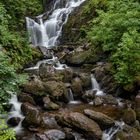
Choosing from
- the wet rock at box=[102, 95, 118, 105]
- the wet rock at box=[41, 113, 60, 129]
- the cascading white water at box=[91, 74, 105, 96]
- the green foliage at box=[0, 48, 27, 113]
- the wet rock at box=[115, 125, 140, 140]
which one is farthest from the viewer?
the cascading white water at box=[91, 74, 105, 96]

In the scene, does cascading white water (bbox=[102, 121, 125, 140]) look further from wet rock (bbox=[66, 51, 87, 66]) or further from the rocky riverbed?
wet rock (bbox=[66, 51, 87, 66])

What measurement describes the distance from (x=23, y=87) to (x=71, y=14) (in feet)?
41.4

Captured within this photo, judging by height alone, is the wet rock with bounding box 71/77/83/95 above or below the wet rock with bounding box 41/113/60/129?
above

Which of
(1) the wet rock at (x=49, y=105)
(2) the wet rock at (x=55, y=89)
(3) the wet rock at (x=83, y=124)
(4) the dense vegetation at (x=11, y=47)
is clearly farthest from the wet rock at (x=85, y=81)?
(3) the wet rock at (x=83, y=124)

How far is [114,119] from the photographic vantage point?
1190 cm

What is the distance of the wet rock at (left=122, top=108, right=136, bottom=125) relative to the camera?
11398 millimetres

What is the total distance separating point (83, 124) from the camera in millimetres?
10789

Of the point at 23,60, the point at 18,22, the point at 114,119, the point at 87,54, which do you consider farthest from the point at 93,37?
the point at 18,22

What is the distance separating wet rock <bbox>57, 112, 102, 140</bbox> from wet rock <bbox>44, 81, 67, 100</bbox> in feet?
7.66

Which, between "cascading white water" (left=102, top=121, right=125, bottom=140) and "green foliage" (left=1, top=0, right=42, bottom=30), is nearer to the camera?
"cascading white water" (left=102, top=121, right=125, bottom=140)

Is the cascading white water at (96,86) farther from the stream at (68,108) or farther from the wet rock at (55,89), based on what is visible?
the wet rock at (55,89)

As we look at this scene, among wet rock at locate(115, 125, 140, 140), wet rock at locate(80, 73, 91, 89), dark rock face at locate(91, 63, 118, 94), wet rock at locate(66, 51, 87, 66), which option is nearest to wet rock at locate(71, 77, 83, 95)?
wet rock at locate(80, 73, 91, 89)

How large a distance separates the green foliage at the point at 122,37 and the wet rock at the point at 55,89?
2512mm

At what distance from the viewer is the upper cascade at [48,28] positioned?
81.1 feet
